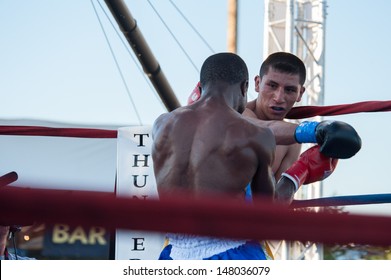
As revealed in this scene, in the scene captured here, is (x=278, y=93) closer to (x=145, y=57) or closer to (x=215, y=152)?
(x=215, y=152)

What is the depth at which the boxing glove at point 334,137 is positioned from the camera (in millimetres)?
2217

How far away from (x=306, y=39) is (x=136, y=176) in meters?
2.76

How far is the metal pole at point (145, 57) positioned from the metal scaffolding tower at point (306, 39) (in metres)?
1.26

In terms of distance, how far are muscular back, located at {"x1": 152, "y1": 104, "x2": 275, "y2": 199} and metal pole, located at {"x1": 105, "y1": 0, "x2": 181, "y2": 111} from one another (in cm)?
410

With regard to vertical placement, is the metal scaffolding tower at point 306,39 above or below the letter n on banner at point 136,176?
above

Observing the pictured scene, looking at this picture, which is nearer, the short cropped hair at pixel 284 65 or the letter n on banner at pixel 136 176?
the short cropped hair at pixel 284 65

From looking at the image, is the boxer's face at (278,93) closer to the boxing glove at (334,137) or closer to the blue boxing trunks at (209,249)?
the boxing glove at (334,137)

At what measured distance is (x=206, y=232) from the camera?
0.84 meters

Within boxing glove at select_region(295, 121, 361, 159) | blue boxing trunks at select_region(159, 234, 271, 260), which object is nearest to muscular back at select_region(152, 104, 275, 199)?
blue boxing trunks at select_region(159, 234, 271, 260)

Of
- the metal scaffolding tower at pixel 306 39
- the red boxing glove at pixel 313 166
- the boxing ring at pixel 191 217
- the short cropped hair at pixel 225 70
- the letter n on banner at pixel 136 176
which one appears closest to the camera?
the boxing ring at pixel 191 217

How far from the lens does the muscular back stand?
1.95m

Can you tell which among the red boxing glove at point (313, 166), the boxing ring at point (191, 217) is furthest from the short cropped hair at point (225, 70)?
the boxing ring at point (191, 217)

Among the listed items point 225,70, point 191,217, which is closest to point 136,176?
point 225,70
